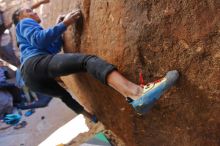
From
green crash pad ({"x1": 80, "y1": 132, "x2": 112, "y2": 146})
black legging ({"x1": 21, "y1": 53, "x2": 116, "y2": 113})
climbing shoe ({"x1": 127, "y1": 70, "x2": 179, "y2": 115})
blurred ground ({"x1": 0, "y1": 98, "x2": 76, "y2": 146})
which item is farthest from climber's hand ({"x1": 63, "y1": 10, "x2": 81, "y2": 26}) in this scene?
blurred ground ({"x1": 0, "y1": 98, "x2": 76, "y2": 146})

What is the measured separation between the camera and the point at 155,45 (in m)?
1.83

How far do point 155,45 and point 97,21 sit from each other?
56 cm

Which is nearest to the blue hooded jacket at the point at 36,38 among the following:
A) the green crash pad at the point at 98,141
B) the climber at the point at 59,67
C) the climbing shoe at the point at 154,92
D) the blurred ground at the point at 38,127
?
the climber at the point at 59,67

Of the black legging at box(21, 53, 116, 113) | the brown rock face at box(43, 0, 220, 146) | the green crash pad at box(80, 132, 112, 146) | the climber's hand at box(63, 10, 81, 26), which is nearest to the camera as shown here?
the brown rock face at box(43, 0, 220, 146)

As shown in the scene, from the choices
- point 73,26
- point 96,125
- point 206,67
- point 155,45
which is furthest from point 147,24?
point 96,125

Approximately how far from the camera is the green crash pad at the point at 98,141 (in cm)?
359

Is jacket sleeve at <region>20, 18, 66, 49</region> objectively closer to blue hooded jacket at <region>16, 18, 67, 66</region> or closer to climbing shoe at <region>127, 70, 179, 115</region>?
blue hooded jacket at <region>16, 18, 67, 66</region>

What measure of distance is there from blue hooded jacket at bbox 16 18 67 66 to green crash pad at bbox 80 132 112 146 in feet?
4.16

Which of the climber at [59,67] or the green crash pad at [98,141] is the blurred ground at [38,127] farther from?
the climber at [59,67]

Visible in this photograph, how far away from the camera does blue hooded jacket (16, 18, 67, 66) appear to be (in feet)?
7.96

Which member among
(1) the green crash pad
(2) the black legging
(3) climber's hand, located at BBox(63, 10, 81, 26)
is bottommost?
(1) the green crash pad

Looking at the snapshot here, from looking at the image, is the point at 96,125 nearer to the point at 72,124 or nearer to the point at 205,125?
the point at 72,124

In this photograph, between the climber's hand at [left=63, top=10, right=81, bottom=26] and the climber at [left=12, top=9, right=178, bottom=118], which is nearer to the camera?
the climber at [left=12, top=9, right=178, bottom=118]

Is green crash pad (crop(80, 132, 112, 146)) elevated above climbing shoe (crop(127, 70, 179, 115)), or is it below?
below
